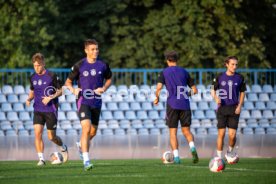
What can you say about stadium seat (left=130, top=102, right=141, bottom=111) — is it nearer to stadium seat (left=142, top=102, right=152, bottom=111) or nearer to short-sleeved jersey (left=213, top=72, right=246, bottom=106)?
stadium seat (left=142, top=102, right=152, bottom=111)

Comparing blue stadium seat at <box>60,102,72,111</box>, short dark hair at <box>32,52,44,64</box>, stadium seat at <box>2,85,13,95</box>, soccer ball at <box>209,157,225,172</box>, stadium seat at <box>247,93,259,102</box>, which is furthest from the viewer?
stadium seat at <box>247,93,259,102</box>

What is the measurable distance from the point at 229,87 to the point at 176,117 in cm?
118

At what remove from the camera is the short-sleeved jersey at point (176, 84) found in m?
15.9

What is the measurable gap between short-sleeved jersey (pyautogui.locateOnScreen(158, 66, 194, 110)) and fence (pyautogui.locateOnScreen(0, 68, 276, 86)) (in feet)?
22.6

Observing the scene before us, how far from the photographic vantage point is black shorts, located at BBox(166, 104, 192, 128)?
52.2ft

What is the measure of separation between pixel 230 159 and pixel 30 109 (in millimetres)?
7902

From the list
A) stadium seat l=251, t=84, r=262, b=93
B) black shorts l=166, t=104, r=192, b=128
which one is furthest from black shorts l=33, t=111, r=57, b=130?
stadium seat l=251, t=84, r=262, b=93

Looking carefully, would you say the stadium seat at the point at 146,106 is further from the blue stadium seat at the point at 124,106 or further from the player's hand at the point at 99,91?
the player's hand at the point at 99,91

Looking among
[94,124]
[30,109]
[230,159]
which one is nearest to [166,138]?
[30,109]

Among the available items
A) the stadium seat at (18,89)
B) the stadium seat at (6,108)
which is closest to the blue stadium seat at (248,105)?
the stadium seat at (18,89)

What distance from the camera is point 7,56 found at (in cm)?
2647

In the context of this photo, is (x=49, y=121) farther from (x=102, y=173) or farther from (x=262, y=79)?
(x=262, y=79)

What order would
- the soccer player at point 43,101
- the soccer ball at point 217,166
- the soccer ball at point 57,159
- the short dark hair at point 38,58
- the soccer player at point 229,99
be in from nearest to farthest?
the soccer ball at point 217,166 < the short dark hair at point 38,58 < the soccer ball at point 57,159 < the soccer player at point 43,101 < the soccer player at point 229,99

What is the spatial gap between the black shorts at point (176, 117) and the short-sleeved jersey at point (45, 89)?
1968 millimetres
